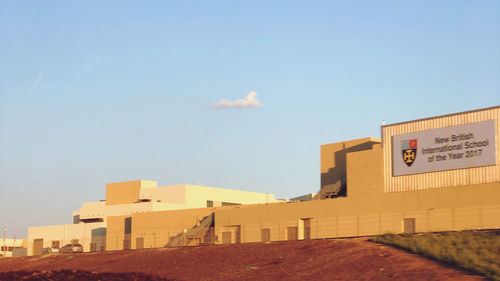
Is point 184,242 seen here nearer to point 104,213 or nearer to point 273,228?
point 273,228

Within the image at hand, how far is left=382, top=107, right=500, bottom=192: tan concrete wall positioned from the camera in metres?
65.1

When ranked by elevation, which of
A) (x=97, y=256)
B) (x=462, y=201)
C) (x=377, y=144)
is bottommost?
(x=97, y=256)

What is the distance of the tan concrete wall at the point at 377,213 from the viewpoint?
63156mm

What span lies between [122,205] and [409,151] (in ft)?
156

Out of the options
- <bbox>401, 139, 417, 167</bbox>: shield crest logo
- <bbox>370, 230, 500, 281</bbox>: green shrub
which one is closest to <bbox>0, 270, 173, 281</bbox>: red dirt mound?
<bbox>370, 230, 500, 281</bbox>: green shrub

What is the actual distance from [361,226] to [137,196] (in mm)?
45368

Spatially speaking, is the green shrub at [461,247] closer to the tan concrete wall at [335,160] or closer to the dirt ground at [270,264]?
the dirt ground at [270,264]

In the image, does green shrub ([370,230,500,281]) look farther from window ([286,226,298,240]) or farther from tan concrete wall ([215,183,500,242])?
window ([286,226,298,240])

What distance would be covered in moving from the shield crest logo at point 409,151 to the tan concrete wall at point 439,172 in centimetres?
106

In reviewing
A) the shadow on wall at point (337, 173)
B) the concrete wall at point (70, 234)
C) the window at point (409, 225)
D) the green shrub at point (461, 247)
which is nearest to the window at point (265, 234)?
the shadow on wall at point (337, 173)

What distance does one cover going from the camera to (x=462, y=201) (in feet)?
212

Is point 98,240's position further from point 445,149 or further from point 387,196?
point 445,149

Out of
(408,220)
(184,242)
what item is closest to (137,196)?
(184,242)

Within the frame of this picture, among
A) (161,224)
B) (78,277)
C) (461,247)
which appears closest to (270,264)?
(461,247)
